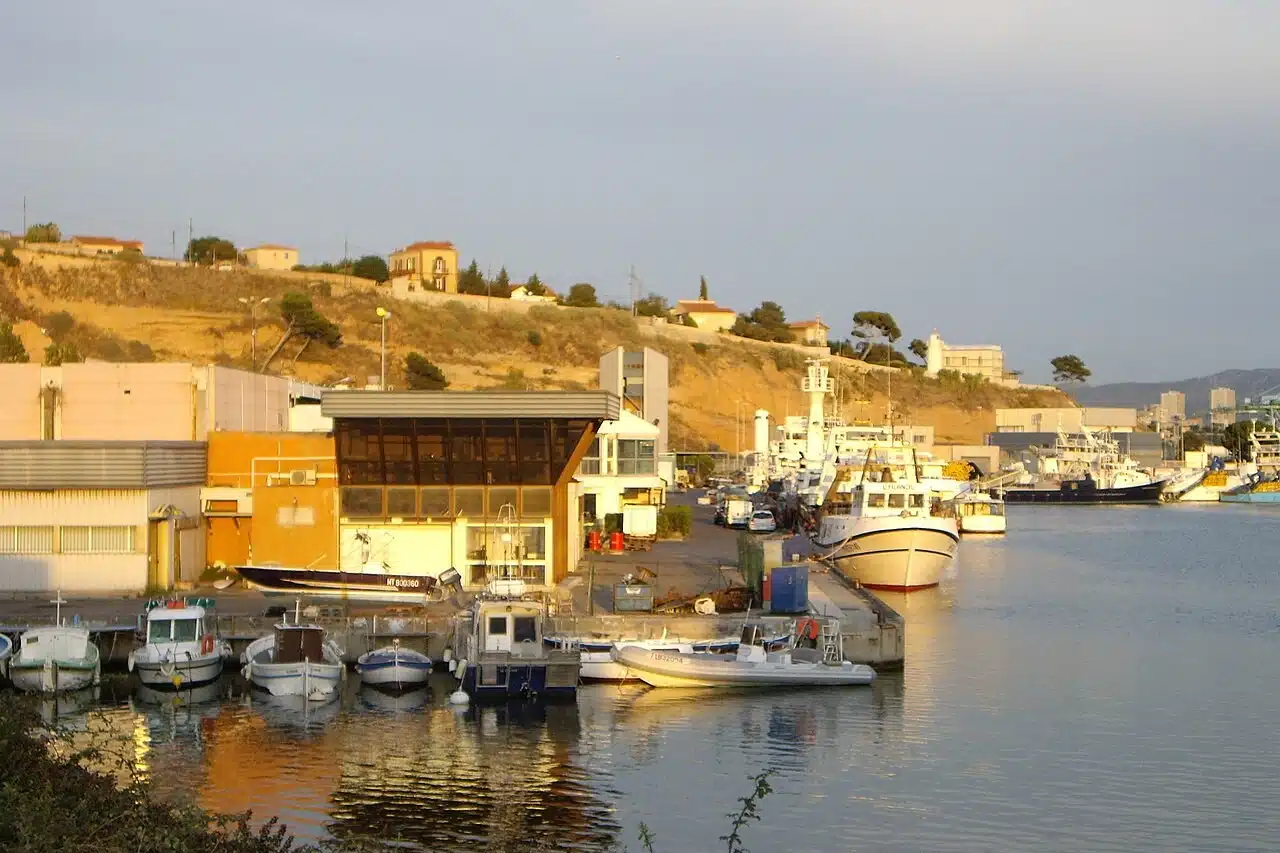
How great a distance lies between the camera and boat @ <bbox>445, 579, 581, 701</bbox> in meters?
31.0

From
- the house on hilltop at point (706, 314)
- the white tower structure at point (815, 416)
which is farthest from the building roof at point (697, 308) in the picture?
the white tower structure at point (815, 416)

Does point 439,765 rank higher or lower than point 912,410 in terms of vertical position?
lower

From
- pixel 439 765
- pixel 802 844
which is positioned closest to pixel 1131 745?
pixel 802 844

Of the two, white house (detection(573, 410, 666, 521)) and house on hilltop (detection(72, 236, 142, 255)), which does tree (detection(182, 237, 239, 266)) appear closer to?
house on hilltop (detection(72, 236, 142, 255))

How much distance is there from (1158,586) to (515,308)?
93.3 meters

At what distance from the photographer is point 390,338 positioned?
126750 mm

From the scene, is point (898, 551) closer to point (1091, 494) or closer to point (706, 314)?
point (1091, 494)

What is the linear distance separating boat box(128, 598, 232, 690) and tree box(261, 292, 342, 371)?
286 feet

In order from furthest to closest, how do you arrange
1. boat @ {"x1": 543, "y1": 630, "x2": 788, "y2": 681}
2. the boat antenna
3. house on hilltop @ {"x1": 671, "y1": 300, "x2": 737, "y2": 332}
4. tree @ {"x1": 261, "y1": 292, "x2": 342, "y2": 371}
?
1. house on hilltop @ {"x1": 671, "y1": 300, "x2": 737, "y2": 332}
2. tree @ {"x1": 261, "y1": 292, "x2": 342, "y2": 371}
3. boat @ {"x1": 543, "y1": 630, "x2": 788, "y2": 681}
4. the boat antenna

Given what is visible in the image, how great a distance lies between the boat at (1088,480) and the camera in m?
142

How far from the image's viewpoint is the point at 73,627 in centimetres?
3186

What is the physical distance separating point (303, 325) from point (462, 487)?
8093cm

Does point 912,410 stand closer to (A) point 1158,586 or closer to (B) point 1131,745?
(A) point 1158,586

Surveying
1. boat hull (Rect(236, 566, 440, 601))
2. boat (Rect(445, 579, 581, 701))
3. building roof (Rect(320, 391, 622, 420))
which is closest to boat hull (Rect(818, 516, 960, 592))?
building roof (Rect(320, 391, 622, 420))
